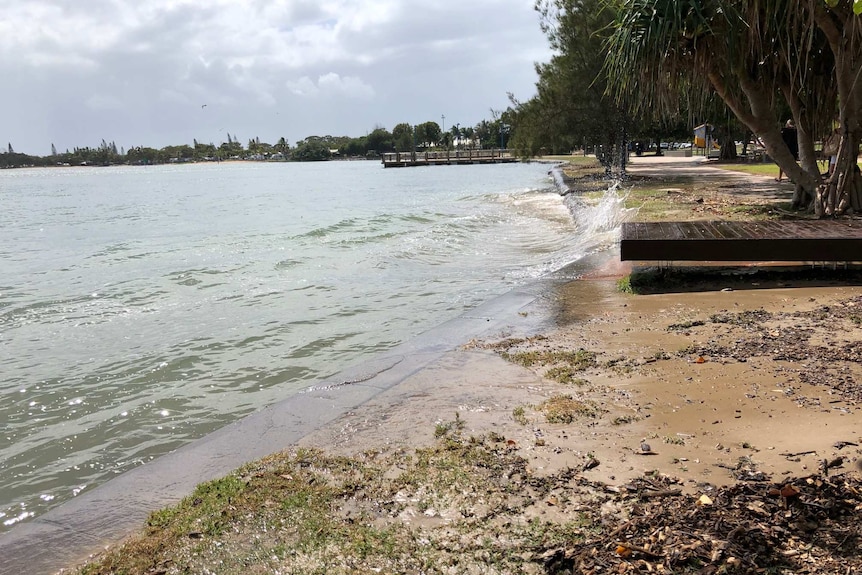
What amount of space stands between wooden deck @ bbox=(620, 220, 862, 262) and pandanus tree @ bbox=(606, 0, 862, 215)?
10.6 ft

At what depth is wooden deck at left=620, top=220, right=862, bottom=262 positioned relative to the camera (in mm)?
7273

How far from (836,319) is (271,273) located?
9040 mm

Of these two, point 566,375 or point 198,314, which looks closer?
point 566,375

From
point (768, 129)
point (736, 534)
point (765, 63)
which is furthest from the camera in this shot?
point (768, 129)

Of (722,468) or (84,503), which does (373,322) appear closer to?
(84,503)

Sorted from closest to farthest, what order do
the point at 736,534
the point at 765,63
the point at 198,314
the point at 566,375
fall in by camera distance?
the point at 736,534 < the point at 566,375 < the point at 198,314 < the point at 765,63

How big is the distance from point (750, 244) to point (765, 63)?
6420mm

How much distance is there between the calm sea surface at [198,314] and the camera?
4.90 m

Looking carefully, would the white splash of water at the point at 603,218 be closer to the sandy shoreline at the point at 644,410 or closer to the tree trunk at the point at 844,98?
the tree trunk at the point at 844,98

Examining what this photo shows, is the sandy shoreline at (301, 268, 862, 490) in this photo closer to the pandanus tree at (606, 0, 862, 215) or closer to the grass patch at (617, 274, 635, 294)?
the grass patch at (617, 274, 635, 294)

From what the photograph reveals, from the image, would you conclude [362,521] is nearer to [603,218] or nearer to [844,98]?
[844,98]

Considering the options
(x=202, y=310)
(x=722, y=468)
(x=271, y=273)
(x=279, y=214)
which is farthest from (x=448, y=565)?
(x=279, y=214)

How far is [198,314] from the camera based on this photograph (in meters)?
8.84

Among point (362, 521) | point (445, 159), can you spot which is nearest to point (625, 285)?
point (362, 521)
